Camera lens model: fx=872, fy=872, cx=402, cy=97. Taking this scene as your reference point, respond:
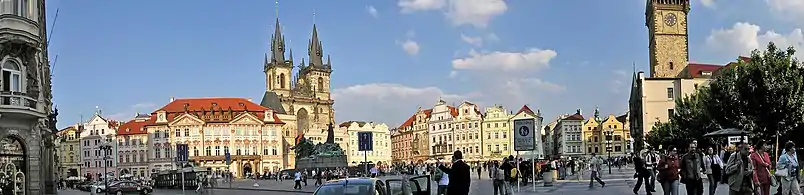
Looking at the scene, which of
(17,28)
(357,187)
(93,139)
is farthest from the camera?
(93,139)

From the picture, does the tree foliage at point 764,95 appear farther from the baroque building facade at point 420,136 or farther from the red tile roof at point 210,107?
the baroque building facade at point 420,136

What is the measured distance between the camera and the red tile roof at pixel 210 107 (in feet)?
412

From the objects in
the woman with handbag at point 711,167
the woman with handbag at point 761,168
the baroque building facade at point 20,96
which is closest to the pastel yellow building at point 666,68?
the woman with handbag at point 711,167

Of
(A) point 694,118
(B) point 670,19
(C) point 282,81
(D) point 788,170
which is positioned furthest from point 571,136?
(D) point 788,170

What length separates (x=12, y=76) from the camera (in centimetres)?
2908

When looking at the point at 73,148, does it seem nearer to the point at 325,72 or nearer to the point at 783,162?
the point at 325,72

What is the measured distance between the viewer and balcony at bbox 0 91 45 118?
1102 inches

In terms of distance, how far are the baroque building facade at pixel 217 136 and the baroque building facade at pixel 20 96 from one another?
90393 millimetres

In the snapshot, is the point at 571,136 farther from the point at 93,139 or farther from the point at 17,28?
the point at 17,28

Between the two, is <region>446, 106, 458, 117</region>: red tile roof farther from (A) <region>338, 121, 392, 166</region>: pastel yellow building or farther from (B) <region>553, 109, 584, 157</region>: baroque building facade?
(B) <region>553, 109, 584, 157</region>: baroque building facade

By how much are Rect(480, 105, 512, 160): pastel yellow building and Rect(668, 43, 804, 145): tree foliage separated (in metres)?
98.1

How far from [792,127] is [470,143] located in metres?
104

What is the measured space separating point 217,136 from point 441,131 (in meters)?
40.5

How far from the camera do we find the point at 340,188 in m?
16.1
